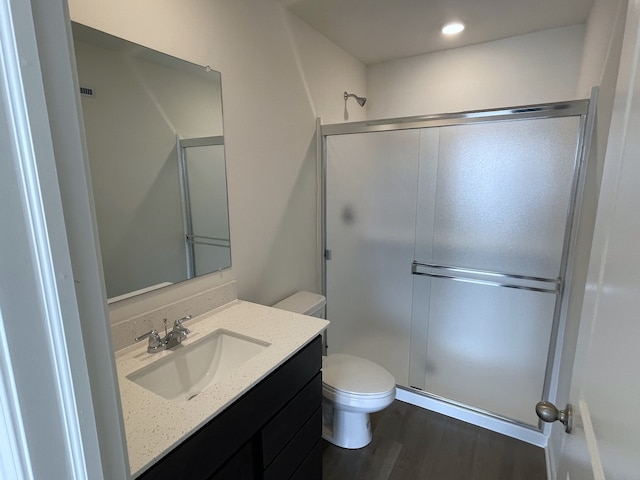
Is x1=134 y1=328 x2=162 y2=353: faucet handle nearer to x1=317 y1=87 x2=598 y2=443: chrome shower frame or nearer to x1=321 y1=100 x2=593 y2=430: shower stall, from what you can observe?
x1=321 y1=100 x2=593 y2=430: shower stall

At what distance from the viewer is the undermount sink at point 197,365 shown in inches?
46.7

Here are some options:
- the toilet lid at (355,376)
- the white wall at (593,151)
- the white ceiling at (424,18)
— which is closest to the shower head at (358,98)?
the white ceiling at (424,18)

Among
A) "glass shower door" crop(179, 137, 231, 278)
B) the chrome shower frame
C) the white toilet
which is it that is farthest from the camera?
the white toilet

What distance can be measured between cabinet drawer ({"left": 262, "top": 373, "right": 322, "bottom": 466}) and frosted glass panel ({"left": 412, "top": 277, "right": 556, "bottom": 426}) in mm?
1075

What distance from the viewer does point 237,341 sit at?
1363 millimetres

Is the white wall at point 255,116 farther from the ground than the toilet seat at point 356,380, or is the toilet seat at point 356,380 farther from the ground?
the white wall at point 255,116

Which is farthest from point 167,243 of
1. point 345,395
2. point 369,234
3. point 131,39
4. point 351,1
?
point 351,1

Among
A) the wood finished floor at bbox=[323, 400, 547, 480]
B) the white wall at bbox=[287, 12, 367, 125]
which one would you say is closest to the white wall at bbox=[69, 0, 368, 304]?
the white wall at bbox=[287, 12, 367, 125]

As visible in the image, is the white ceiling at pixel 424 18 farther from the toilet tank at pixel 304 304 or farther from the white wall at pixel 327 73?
the toilet tank at pixel 304 304

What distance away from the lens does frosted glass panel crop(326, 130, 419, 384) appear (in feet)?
7.10

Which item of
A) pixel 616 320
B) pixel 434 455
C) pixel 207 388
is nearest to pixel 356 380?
pixel 434 455

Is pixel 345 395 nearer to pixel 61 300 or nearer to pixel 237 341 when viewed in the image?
pixel 237 341

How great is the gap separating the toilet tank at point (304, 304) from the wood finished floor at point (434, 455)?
0.78m

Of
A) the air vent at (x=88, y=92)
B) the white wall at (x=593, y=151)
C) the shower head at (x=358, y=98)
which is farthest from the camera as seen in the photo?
the shower head at (x=358, y=98)
